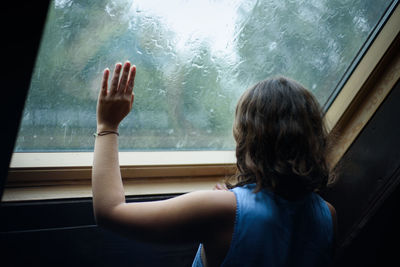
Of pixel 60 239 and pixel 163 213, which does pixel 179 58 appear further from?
pixel 60 239

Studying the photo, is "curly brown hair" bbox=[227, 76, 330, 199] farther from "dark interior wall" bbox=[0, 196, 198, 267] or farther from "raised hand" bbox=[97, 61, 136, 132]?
"dark interior wall" bbox=[0, 196, 198, 267]

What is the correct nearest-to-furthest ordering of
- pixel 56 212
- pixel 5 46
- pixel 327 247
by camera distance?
pixel 5 46 < pixel 327 247 < pixel 56 212

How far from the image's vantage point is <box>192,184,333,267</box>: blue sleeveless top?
2.45ft

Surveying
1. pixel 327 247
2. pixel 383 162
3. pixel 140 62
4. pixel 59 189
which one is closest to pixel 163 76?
pixel 140 62

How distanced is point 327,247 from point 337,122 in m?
0.64

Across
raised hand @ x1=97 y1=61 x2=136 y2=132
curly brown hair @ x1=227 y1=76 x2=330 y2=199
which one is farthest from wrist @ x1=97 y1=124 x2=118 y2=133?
curly brown hair @ x1=227 y1=76 x2=330 y2=199

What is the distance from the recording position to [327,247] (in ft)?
2.76

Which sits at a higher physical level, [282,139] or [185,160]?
[282,139]

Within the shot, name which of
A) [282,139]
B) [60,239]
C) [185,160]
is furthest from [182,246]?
[282,139]

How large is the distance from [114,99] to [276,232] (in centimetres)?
54

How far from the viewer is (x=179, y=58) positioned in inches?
46.3

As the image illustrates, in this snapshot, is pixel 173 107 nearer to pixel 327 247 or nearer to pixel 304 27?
pixel 304 27

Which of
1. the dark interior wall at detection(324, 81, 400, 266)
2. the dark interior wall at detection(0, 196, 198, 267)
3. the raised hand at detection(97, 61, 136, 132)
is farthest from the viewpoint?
the dark interior wall at detection(324, 81, 400, 266)

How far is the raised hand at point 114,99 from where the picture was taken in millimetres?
855
